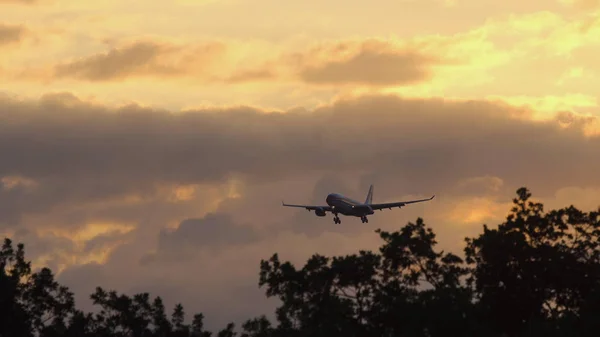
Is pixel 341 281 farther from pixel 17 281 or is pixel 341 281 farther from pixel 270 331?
pixel 17 281

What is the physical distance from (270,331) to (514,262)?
92.4ft

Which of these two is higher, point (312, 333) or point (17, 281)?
point (17, 281)

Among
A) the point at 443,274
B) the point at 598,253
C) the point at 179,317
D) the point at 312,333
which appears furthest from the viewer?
the point at 179,317

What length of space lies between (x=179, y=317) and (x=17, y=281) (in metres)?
22.1

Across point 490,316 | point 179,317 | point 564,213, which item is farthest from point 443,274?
point 179,317

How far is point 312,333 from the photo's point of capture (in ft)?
382

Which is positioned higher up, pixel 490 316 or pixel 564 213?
pixel 564 213

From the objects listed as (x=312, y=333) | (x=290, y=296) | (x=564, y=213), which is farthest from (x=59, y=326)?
(x=564, y=213)

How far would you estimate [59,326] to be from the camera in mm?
159125

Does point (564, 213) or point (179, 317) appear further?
point (179, 317)

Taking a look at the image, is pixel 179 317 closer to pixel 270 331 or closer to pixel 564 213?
pixel 270 331

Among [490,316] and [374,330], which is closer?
[374,330]

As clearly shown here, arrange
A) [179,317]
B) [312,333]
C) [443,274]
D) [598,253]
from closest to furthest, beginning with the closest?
1. [312,333]
2. [443,274]
3. [598,253]
4. [179,317]

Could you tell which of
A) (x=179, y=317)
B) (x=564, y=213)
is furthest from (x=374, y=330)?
(x=179, y=317)
